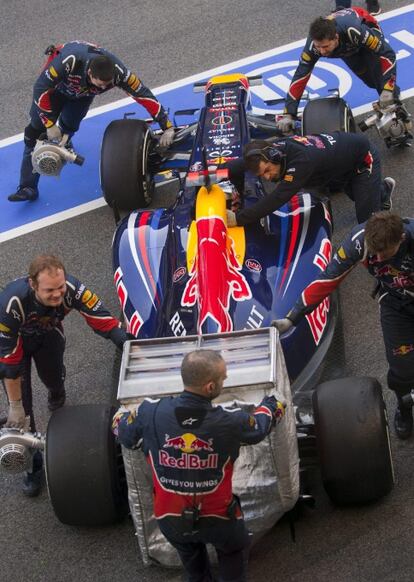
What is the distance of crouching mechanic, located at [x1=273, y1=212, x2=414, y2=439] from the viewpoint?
6.42m

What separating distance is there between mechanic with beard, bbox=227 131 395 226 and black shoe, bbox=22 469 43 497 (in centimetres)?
210

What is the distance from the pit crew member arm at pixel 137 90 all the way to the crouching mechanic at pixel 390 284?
343 centimetres

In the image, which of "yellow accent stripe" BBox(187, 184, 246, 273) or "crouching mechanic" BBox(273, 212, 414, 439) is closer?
"crouching mechanic" BBox(273, 212, 414, 439)

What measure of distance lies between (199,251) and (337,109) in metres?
2.68

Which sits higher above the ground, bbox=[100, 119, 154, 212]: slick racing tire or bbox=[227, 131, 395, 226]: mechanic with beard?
bbox=[227, 131, 395, 226]: mechanic with beard

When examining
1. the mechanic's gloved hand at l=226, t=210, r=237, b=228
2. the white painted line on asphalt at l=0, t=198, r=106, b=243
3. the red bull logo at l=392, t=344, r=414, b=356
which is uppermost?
the mechanic's gloved hand at l=226, t=210, r=237, b=228

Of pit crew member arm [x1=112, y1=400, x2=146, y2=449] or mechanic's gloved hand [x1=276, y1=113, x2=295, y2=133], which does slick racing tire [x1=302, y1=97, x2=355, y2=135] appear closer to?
mechanic's gloved hand [x1=276, y1=113, x2=295, y2=133]

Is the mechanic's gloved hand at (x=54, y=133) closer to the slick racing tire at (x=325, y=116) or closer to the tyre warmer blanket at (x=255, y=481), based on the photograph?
the slick racing tire at (x=325, y=116)

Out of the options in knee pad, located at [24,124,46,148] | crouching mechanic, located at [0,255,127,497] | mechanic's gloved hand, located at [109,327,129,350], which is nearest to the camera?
crouching mechanic, located at [0,255,127,497]

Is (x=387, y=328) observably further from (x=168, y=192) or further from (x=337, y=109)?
(x=168, y=192)

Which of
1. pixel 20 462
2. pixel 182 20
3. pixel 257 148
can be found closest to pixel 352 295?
pixel 257 148

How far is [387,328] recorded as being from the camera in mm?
6973

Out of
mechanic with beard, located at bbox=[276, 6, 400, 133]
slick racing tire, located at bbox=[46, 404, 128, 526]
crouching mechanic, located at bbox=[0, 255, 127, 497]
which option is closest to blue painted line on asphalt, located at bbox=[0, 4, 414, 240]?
mechanic with beard, located at bbox=[276, 6, 400, 133]

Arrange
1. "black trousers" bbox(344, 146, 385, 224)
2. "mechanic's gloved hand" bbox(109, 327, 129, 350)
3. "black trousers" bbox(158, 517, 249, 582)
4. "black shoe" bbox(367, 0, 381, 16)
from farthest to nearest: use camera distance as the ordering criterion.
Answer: "black shoe" bbox(367, 0, 381, 16) → "black trousers" bbox(344, 146, 385, 224) → "mechanic's gloved hand" bbox(109, 327, 129, 350) → "black trousers" bbox(158, 517, 249, 582)
